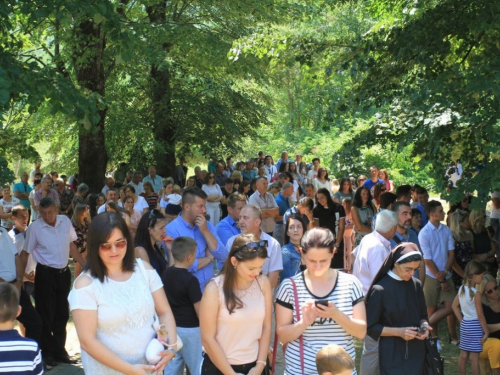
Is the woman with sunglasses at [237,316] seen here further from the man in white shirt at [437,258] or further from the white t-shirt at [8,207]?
the white t-shirt at [8,207]

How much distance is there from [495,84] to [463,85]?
110 cm

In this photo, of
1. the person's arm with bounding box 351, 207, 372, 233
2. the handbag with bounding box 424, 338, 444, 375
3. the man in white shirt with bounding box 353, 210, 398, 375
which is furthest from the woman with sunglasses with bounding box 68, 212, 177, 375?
the person's arm with bounding box 351, 207, 372, 233

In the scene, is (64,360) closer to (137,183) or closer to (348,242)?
(348,242)

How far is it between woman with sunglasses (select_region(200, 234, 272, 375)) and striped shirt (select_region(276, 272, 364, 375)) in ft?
0.67

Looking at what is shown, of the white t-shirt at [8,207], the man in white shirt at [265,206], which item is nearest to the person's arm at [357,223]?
the man in white shirt at [265,206]

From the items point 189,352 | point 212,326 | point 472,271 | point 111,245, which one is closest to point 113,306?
point 111,245

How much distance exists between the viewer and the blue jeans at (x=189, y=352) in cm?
634

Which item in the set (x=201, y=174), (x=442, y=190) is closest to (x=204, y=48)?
(x=201, y=174)

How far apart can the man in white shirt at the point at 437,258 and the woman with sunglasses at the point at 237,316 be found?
4.78m

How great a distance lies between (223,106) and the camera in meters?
24.4

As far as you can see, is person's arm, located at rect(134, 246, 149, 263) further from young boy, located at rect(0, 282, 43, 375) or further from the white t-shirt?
the white t-shirt

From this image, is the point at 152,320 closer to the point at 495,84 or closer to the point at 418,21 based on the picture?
the point at 495,84

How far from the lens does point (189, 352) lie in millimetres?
6363

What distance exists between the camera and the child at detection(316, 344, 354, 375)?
448cm
